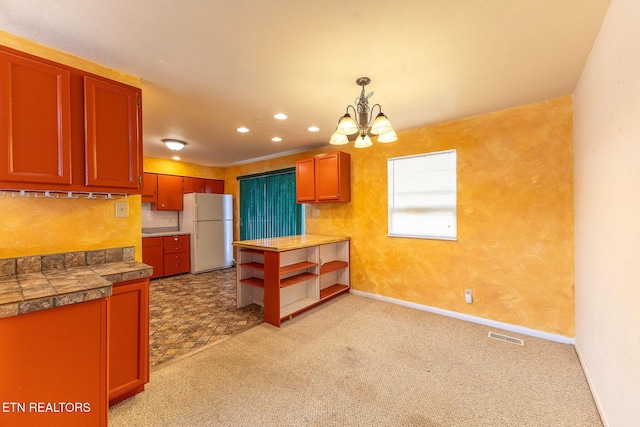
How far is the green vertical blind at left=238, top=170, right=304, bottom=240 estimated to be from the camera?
494cm

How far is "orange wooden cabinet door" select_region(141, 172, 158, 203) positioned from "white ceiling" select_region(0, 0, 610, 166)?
280 centimetres

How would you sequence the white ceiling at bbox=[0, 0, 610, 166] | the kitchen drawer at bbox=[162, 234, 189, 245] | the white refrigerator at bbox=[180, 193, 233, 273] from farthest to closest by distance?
the white refrigerator at bbox=[180, 193, 233, 273]
the kitchen drawer at bbox=[162, 234, 189, 245]
the white ceiling at bbox=[0, 0, 610, 166]

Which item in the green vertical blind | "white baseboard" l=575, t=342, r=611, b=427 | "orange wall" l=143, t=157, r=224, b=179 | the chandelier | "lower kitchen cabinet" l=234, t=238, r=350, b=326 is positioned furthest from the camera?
"orange wall" l=143, t=157, r=224, b=179

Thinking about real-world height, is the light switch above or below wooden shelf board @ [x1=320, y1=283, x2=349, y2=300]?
above

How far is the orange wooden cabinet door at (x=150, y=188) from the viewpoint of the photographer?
17.0 ft

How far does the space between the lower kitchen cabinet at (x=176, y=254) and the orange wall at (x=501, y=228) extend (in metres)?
4.03

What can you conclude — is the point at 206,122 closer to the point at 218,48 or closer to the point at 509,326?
the point at 218,48

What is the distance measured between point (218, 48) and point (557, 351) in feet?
12.6

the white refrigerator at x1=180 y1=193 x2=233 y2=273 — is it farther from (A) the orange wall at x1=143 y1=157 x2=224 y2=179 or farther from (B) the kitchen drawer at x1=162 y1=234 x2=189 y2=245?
(A) the orange wall at x1=143 y1=157 x2=224 y2=179

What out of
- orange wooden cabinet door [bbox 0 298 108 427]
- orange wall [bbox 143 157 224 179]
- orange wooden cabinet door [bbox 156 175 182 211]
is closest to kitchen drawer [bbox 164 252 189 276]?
orange wooden cabinet door [bbox 156 175 182 211]

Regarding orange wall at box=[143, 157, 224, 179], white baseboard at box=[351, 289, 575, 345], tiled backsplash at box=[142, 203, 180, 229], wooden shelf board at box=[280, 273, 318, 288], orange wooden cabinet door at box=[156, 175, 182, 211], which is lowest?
white baseboard at box=[351, 289, 575, 345]

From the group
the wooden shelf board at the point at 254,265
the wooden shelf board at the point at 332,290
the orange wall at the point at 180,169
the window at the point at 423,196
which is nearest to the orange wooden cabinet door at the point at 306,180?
the window at the point at 423,196

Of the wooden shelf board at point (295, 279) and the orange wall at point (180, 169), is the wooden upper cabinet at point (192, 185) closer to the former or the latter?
the orange wall at point (180, 169)

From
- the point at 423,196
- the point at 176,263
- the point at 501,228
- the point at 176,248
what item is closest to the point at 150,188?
the point at 176,248
